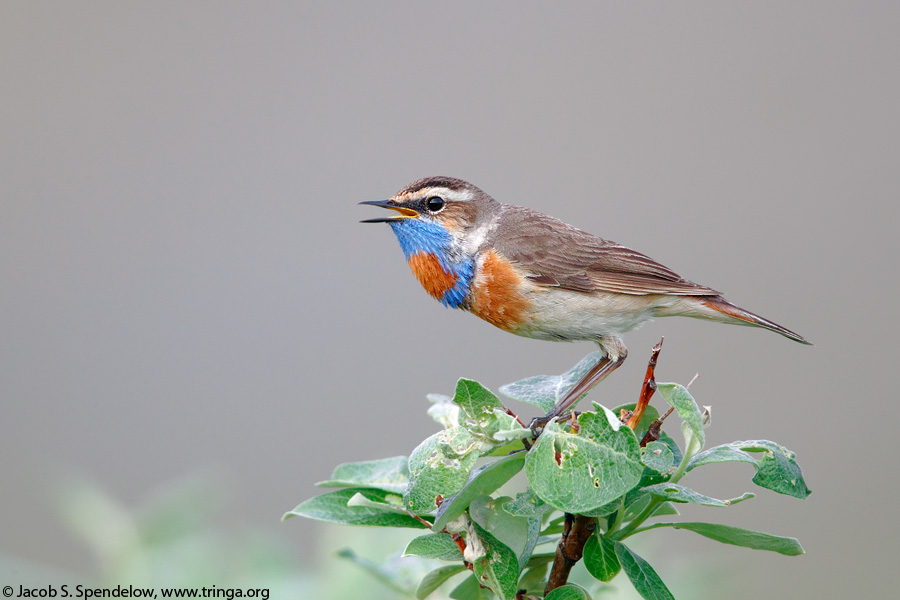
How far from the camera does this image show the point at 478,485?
186cm

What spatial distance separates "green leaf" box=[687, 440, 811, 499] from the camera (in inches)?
72.6

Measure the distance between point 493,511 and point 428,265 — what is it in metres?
2.08

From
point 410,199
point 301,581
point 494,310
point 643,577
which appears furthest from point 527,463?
point 410,199

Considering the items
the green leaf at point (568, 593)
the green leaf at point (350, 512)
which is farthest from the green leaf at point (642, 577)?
the green leaf at point (350, 512)

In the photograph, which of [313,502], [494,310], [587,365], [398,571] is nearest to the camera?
[313,502]

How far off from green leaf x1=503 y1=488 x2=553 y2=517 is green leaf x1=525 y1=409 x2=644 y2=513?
114 millimetres

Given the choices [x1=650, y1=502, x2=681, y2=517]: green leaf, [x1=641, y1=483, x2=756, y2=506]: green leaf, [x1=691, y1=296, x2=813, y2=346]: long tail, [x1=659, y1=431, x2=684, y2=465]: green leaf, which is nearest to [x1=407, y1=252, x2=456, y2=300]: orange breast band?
[x1=691, y1=296, x2=813, y2=346]: long tail

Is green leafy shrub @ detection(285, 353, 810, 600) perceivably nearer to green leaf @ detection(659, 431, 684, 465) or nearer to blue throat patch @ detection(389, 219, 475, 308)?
green leaf @ detection(659, 431, 684, 465)

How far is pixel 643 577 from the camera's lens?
5.99 ft

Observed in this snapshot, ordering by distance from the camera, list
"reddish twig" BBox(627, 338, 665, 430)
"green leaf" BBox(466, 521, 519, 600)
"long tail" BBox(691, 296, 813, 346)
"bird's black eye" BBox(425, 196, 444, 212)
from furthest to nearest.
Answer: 1. "bird's black eye" BBox(425, 196, 444, 212)
2. "long tail" BBox(691, 296, 813, 346)
3. "reddish twig" BBox(627, 338, 665, 430)
4. "green leaf" BBox(466, 521, 519, 600)

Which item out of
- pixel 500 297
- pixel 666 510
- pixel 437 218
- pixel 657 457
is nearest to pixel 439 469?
pixel 657 457

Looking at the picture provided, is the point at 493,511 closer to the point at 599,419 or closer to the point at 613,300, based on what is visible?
the point at 599,419

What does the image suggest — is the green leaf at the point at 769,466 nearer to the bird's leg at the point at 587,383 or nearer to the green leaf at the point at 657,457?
the green leaf at the point at 657,457

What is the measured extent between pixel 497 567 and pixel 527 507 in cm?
14
